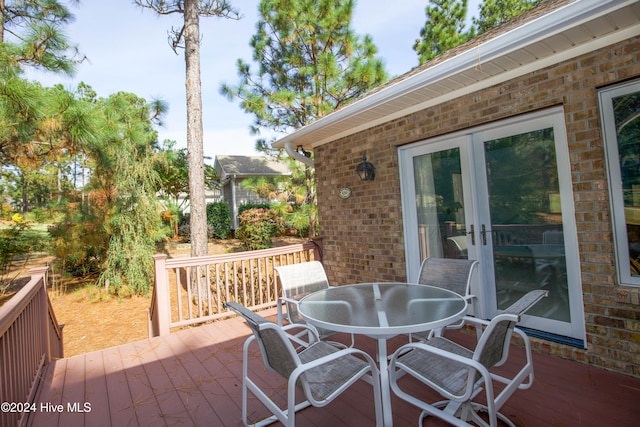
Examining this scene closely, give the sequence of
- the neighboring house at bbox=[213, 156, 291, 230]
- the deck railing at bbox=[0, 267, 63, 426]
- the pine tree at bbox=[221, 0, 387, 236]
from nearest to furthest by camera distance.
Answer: the deck railing at bbox=[0, 267, 63, 426]
the pine tree at bbox=[221, 0, 387, 236]
the neighboring house at bbox=[213, 156, 291, 230]

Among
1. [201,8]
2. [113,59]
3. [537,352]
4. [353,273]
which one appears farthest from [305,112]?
[537,352]

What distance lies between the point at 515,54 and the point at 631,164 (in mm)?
1121

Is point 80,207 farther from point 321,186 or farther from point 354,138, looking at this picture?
point 354,138

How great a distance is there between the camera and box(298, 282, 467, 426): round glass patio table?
1773 millimetres

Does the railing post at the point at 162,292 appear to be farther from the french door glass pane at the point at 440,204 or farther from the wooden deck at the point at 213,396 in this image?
the french door glass pane at the point at 440,204

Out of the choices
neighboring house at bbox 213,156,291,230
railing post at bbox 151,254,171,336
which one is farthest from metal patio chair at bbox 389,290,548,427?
neighboring house at bbox 213,156,291,230

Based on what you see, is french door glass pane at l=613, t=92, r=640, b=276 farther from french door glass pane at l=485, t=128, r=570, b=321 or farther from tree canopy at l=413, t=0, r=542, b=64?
tree canopy at l=413, t=0, r=542, b=64

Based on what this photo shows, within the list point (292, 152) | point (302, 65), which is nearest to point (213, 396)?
point (292, 152)

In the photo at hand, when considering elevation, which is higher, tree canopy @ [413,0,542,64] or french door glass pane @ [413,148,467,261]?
tree canopy @ [413,0,542,64]

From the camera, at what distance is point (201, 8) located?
23.9ft

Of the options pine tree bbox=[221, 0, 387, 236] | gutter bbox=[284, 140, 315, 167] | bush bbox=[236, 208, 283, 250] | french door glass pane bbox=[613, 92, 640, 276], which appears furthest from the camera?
bush bbox=[236, 208, 283, 250]

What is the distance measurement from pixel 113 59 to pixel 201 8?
7.33 ft

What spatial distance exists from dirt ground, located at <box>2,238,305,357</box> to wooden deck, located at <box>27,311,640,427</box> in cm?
297

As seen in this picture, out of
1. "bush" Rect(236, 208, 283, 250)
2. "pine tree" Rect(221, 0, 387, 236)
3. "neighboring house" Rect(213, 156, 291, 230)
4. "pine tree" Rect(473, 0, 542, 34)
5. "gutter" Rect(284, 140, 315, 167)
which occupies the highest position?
"pine tree" Rect(473, 0, 542, 34)
